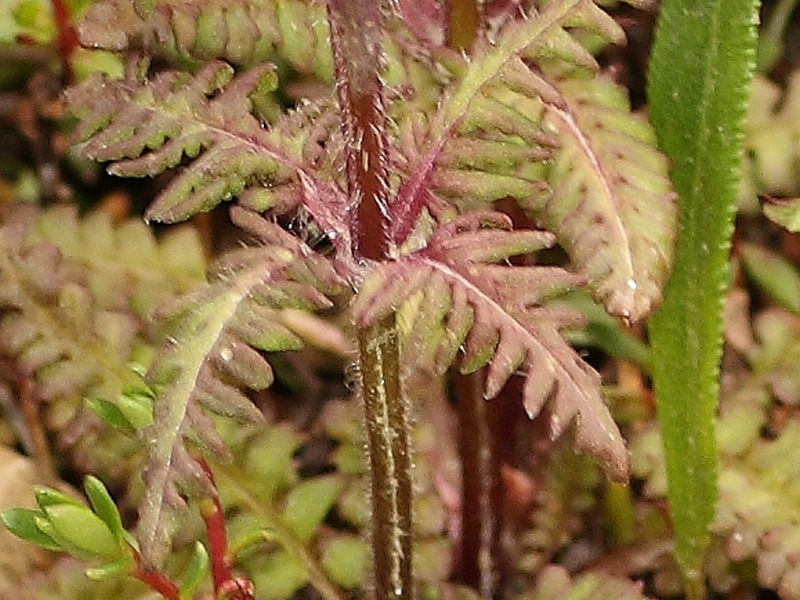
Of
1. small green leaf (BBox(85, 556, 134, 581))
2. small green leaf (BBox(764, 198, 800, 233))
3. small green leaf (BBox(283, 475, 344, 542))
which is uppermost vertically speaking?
small green leaf (BBox(764, 198, 800, 233))

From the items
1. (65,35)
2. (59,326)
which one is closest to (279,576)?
(59,326)

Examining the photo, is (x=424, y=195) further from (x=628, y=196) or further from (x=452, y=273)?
(x=628, y=196)

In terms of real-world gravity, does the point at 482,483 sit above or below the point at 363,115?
below

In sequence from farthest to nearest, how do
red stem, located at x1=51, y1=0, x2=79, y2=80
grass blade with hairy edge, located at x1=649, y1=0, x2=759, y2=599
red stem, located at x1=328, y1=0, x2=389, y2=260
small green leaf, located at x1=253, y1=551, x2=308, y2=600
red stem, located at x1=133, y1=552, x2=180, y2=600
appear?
red stem, located at x1=51, y1=0, x2=79, y2=80
small green leaf, located at x1=253, y1=551, x2=308, y2=600
grass blade with hairy edge, located at x1=649, y1=0, x2=759, y2=599
red stem, located at x1=133, y1=552, x2=180, y2=600
red stem, located at x1=328, y1=0, x2=389, y2=260

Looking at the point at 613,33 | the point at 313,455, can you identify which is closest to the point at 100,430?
the point at 313,455

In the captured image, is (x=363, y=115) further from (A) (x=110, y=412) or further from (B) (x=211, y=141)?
(A) (x=110, y=412)

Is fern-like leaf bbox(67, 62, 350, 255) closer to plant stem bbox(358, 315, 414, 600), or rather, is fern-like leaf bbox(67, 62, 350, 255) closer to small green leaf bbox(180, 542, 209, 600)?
plant stem bbox(358, 315, 414, 600)

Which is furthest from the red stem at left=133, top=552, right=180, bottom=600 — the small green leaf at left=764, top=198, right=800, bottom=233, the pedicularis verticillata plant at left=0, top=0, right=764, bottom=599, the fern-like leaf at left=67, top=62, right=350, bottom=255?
the small green leaf at left=764, top=198, right=800, bottom=233
